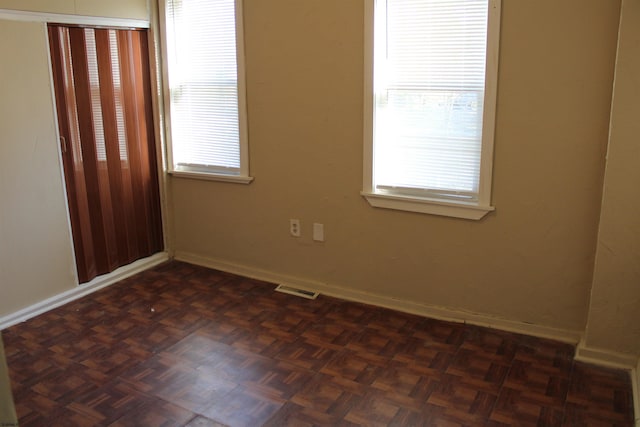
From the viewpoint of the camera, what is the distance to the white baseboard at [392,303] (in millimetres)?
3096

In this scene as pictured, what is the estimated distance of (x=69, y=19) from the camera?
339 cm

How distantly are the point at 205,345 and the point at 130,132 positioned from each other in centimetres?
166

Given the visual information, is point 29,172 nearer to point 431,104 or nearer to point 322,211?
point 322,211

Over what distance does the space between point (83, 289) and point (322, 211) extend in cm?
163

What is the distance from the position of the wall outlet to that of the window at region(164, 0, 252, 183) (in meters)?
0.42

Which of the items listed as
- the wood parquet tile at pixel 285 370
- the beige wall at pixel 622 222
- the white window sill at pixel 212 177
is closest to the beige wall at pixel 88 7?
the white window sill at pixel 212 177

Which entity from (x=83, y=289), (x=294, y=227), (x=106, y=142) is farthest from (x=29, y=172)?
(x=294, y=227)

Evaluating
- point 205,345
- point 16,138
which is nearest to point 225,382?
point 205,345

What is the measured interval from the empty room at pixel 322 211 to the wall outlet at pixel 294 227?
2 centimetres

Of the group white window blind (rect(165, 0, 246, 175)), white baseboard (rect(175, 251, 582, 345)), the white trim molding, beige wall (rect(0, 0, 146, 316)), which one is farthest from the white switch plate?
the white trim molding

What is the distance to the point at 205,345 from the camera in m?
3.10

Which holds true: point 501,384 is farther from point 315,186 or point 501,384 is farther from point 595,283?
point 315,186

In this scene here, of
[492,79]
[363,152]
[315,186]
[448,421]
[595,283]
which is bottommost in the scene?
[448,421]

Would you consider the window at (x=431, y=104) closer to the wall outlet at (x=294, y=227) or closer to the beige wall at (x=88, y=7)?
the wall outlet at (x=294, y=227)
